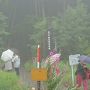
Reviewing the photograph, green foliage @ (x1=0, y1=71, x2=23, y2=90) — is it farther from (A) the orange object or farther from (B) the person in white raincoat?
(B) the person in white raincoat

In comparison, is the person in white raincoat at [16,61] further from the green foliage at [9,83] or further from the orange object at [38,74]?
the orange object at [38,74]

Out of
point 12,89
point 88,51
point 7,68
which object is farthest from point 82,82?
point 88,51

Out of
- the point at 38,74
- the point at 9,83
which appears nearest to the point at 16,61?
the point at 9,83

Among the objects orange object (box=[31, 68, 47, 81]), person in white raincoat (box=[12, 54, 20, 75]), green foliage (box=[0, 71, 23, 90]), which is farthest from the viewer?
person in white raincoat (box=[12, 54, 20, 75])

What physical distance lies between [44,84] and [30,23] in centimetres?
2539

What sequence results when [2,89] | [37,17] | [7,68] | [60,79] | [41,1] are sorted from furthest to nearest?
[41,1]
[37,17]
[7,68]
[2,89]
[60,79]

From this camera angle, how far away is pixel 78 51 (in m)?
26.3

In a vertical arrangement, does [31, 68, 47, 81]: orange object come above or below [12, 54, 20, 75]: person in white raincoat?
below

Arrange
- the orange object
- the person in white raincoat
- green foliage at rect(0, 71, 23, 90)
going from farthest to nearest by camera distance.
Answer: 1. the person in white raincoat
2. green foliage at rect(0, 71, 23, 90)
3. the orange object

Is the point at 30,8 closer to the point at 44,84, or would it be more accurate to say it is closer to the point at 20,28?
the point at 20,28

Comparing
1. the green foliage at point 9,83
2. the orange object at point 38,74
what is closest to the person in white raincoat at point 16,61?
the green foliage at point 9,83

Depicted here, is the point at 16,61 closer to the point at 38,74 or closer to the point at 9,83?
the point at 9,83

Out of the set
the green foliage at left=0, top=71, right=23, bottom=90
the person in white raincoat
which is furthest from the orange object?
the person in white raincoat

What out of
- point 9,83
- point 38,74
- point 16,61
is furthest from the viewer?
point 16,61
